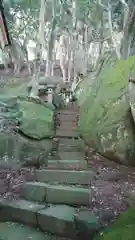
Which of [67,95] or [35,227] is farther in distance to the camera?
[67,95]

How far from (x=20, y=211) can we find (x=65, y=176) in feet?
3.36

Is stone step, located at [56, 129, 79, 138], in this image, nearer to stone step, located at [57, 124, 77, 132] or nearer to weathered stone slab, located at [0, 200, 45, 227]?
stone step, located at [57, 124, 77, 132]

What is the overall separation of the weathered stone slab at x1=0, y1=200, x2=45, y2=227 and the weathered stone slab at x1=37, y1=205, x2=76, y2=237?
0.41 ft

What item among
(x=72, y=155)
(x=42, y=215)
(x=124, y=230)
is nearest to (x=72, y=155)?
(x=72, y=155)

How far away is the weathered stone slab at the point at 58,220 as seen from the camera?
3.51 metres

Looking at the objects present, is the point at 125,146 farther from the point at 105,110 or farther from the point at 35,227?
the point at 35,227

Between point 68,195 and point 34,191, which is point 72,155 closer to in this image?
point 34,191

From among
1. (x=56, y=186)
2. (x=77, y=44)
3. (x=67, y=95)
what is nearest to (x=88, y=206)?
(x=56, y=186)

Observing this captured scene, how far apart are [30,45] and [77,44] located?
6623mm

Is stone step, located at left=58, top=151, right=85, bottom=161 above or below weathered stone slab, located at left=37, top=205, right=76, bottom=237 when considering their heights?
above

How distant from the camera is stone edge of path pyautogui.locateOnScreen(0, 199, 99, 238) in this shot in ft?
11.6

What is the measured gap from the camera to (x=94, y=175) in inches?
186

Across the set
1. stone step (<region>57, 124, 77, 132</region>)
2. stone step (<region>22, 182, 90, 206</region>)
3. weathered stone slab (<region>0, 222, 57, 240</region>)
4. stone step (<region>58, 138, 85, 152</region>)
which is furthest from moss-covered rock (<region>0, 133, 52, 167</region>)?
weathered stone slab (<region>0, 222, 57, 240</region>)

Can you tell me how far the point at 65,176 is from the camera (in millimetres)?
4684
